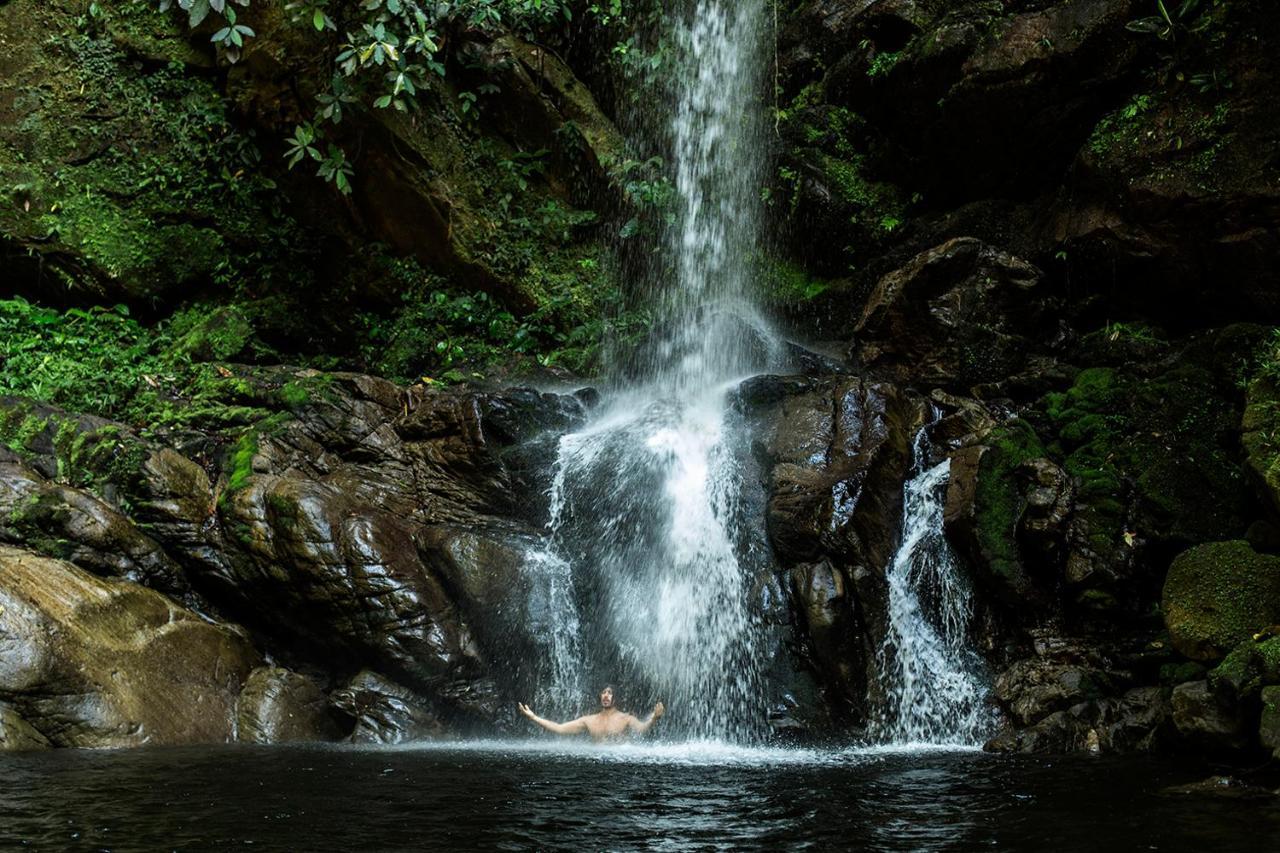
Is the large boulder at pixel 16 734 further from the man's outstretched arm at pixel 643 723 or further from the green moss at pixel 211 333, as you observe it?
the green moss at pixel 211 333

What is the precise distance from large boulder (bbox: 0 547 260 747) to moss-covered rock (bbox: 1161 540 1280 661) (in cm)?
864

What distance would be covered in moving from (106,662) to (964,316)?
10.5 metres

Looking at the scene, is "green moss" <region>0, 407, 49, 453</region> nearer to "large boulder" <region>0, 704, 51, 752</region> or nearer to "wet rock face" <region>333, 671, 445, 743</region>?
"large boulder" <region>0, 704, 51, 752</region>

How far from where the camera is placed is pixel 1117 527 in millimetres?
8352

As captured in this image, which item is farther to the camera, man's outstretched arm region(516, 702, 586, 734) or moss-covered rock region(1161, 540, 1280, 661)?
man's outstretched arm region(516, 702, 586, 734)

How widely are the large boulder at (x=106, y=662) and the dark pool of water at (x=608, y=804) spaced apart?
0.82 meters

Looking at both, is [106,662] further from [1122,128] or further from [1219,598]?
[1122,128]

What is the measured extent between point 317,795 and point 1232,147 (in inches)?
435

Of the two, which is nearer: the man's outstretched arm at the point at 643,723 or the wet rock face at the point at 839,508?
the man's outstretched arm at the point at 643,723

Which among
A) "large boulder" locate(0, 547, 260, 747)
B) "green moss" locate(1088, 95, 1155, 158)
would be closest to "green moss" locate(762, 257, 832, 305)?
"green moss" locate(1088, 95, 1155, 158)

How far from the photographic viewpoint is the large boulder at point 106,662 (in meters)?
7.29

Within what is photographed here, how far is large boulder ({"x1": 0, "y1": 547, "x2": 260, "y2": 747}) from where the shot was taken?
7293 mm

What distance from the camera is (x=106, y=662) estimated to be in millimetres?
7734

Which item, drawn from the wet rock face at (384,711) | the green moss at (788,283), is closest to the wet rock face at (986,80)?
the green moss at (788,283)
